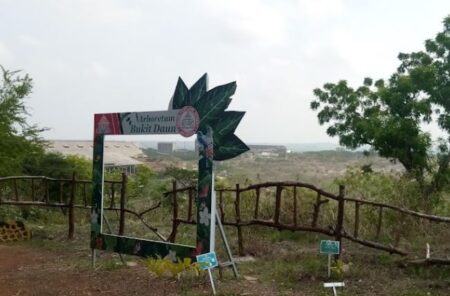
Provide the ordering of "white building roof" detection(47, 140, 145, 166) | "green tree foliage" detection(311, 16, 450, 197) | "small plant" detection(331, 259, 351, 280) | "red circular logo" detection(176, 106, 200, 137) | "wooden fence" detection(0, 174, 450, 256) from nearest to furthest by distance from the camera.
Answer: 1. "red circular logo" detection(176, 106, 200, 137)
2. "small plant" detection(331, 259, 351, 280)
3. "wooden fence" detection(0, 174, 450, 256)
4. "green tree foliage" detection(311, 16, 450, 197)
5. "white building roof" detection(47, 140, 145, 166)

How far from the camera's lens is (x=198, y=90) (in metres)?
6.08

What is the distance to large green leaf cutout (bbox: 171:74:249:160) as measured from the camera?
5855mm

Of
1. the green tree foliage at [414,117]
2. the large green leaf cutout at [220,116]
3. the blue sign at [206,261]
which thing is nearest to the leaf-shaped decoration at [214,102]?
the large green leaf cutout at [220,116]

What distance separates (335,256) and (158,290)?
2.56 meters

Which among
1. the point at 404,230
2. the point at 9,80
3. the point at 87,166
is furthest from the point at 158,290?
the point at 87,166

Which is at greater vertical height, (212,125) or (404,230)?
(212,125)

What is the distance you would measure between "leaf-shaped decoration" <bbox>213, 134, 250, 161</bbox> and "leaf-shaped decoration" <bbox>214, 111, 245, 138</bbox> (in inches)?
2.4

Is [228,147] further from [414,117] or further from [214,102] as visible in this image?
[414,117]

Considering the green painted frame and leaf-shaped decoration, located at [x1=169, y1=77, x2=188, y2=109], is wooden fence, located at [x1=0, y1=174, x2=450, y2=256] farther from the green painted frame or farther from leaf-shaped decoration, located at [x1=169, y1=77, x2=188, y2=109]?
leaf-shaped decoration, located at [x1=169, y1=77, x2=188, y2=109]

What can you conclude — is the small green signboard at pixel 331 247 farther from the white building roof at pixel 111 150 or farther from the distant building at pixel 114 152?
the white building roof at pixel 111 150

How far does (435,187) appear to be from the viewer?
458 inches

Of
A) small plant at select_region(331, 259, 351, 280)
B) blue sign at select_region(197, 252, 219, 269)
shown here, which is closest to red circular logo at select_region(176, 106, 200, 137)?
blue sign at select_region(197, 252, 219, 269)

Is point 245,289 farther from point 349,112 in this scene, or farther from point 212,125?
point 349,112

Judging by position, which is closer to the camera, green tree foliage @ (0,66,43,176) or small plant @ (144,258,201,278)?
Answer: small plant @ (144,258,201,278)
